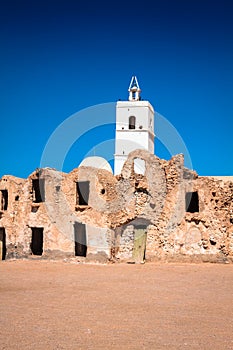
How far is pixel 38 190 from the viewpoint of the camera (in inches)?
1054

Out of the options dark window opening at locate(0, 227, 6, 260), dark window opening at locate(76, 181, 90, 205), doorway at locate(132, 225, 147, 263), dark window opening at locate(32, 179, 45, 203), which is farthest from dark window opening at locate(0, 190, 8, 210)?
doorway at locate(132, 225, 147, 263)

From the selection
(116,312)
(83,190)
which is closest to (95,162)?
(83,190)

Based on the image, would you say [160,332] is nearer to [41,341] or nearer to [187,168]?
[41,341]

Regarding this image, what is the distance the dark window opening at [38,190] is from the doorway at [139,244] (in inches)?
249

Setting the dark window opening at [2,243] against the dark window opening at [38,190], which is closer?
the dark window opening at [38,190]

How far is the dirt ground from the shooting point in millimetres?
7121

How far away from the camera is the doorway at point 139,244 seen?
919 inches

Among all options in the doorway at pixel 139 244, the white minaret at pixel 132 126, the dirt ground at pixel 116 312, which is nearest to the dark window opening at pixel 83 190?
the doorway at pixel 139 244

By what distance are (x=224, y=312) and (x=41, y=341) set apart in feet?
14.7

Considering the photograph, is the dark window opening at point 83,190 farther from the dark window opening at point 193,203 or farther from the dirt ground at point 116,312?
the dirt ground at point 116,312

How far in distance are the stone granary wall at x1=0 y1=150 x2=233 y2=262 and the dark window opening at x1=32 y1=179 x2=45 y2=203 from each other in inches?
4.0

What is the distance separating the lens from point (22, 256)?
84.3 feet

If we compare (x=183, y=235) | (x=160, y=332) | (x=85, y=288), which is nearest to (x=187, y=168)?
(x=183, y=235)

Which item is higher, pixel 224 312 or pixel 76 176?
pixel 76 176
